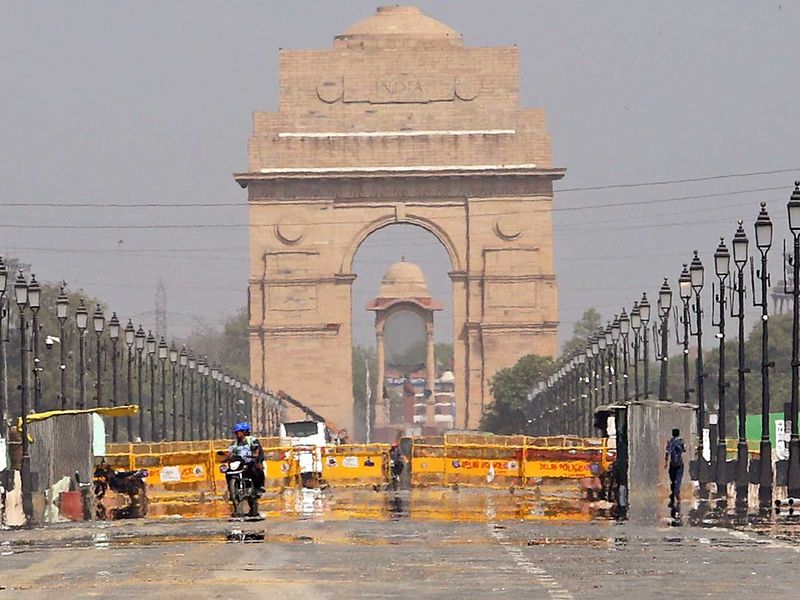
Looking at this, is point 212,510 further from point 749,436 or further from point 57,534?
point 749,436

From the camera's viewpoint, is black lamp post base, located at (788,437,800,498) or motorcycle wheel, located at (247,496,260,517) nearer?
motorcycle wheel, located at (247,496,260,517)

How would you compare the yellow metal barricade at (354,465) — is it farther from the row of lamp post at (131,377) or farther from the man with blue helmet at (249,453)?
the man with blue helmet at (249,453)

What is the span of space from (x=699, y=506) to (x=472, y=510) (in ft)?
13.2

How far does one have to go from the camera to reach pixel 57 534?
30031 millimetres

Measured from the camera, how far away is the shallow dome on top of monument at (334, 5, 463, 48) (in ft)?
403

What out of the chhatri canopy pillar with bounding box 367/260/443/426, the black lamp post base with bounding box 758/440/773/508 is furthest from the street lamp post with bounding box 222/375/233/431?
the black lamp post base with bounding box 758/440/773/508


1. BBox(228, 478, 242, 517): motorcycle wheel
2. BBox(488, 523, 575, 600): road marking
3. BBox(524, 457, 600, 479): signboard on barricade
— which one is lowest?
BBox(488, 523, 575, 600): road marking

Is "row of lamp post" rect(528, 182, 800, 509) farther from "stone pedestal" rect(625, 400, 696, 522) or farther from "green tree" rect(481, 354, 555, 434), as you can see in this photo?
"green tree" rect(481, 354, 555, 434)

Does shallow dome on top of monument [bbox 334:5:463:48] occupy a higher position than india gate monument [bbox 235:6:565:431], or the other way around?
shallow dome on top of monument [bbox 334:5:463:48]

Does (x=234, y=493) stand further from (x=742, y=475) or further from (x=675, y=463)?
(x=742, y=475)

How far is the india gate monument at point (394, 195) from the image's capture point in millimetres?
120438

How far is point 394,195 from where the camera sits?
12231 centimetres

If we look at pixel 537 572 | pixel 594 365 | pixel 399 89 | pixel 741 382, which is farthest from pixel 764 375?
pixel 399 89

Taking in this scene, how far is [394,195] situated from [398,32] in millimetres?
8760
